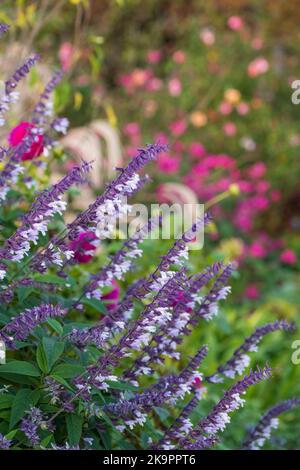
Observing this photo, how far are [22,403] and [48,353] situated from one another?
11cm

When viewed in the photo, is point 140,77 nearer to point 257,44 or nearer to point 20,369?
point 257,44

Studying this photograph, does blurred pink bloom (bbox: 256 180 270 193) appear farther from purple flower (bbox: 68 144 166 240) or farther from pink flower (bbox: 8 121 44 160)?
purple flower (bbox: 68 144 166 240)

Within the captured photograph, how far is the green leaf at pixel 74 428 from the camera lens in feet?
5.25

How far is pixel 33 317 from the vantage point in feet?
5.18

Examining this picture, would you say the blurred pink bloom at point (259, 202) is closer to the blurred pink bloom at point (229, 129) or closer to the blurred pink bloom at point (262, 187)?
the blurred pink bloom at point (262, 187)

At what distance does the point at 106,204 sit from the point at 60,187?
101mm

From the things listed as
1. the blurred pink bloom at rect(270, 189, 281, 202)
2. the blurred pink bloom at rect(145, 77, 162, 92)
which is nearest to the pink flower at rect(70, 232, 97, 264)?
the blurred pink bloom at rect(270, 189, 281, 202)

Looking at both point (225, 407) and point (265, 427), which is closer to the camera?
point (225, 407)

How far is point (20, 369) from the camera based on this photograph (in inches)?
63.7

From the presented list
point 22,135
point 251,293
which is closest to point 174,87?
point 251,293

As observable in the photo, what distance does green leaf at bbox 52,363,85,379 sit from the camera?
64.4 inches

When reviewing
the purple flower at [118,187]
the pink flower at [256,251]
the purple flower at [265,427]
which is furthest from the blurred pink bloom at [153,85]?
the purple flower at [118,187]

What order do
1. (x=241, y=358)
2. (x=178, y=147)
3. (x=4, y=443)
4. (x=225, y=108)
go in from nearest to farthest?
(x=4, y=443) < (x=241, y=358) < (x=178, y=147) < (x=225, y=108)

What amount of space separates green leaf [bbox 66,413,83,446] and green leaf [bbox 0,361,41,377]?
0.12m
